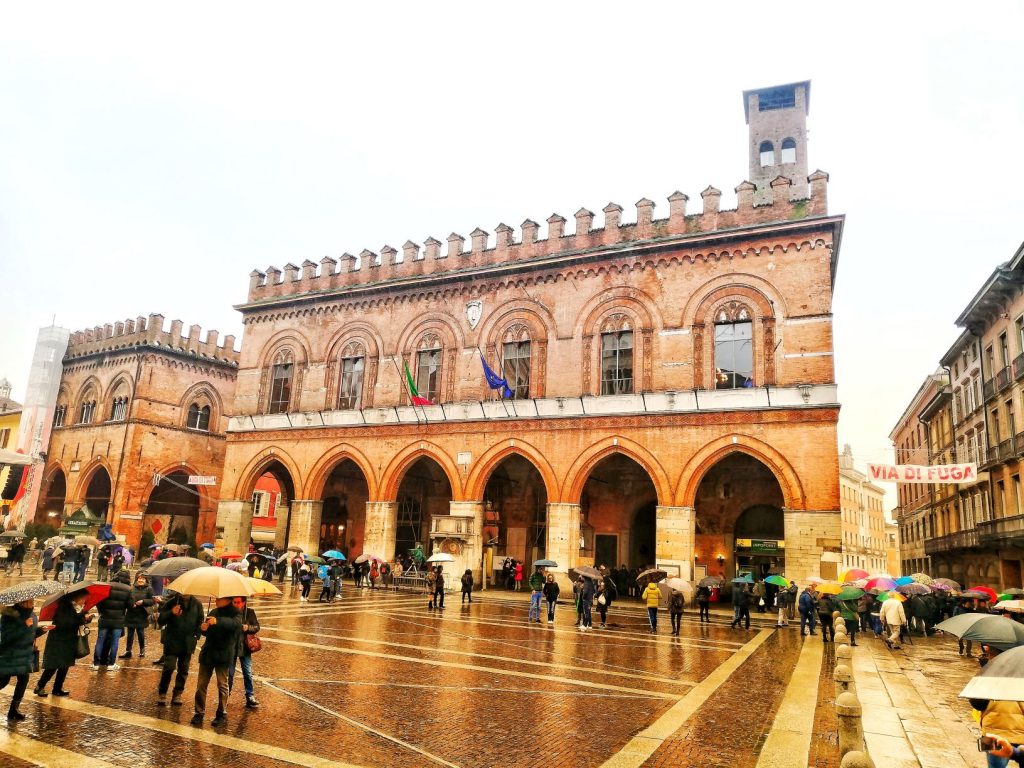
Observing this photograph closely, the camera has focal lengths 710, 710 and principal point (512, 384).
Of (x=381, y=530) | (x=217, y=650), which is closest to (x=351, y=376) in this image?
(x=381, y=530)

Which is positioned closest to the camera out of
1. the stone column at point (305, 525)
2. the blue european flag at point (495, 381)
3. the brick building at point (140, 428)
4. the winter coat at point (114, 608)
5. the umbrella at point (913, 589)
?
the winter coat at point (114, 608)

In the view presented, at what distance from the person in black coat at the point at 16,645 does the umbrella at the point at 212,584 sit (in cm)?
126

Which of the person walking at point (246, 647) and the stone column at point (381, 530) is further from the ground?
the stone column at point (381, 530)

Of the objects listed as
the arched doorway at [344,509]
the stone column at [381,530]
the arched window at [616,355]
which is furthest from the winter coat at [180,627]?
the arched doorway at [344,509]

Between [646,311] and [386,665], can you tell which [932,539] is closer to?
[646,311]

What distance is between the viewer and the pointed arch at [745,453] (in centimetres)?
2041

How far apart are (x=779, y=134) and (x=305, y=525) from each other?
2473 cm

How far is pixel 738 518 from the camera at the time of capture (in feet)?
82.7

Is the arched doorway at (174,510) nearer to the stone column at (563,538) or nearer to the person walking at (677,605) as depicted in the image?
the stone column at (563,538)

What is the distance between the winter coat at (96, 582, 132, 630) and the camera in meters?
9.02

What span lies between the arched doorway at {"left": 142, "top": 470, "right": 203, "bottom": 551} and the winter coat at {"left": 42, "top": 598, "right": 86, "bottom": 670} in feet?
100

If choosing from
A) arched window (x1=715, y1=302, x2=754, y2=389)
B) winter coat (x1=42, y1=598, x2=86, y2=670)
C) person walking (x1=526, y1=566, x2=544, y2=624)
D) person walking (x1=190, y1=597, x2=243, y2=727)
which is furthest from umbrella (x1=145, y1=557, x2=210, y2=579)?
arched window (x1=715, y1=302, x2=754, y2=389)

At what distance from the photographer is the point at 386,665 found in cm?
1041

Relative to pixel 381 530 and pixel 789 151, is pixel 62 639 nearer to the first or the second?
pixel 381 530
